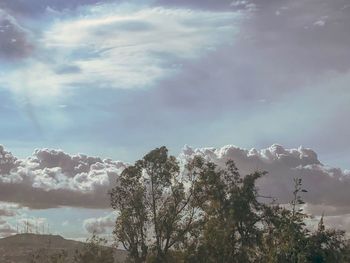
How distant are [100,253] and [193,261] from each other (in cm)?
2572

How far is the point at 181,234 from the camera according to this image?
71375 millimetres

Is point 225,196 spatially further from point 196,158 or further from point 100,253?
point 100,253

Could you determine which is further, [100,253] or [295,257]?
[100,253]

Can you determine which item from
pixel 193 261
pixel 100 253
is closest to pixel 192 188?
pixel 193 261

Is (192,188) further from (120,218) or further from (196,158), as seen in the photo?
(120,218)

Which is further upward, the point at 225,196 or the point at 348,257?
the point at 225,196

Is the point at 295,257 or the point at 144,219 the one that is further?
the point at 144,219

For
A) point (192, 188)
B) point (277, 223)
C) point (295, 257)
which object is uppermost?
point (192, 188)

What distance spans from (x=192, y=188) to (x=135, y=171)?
25.7 feet

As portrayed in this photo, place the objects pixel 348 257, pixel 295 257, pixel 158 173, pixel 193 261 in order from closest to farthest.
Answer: pixel 295 257 < pixel 193 261 < pixel 158 173 < pixel 348 257

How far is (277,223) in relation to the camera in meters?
72.4

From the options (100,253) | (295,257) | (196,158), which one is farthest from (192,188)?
(100,253)

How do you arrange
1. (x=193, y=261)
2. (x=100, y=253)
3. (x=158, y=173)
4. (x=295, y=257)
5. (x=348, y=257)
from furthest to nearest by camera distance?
(x=100, y=253) → (x=348, y=257) → (x=158, y=173) → (x=193, y=261) → (x=295, y=257)

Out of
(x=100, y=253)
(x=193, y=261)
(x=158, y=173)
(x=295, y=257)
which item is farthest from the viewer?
(x=100, y=253)
